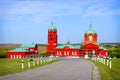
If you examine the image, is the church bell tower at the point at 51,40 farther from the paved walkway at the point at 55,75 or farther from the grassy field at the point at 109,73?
the paved walkway at the point at 55,75

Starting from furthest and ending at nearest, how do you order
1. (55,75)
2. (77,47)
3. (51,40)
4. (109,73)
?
(51,40)
(77,47)
(109,73)
(55,75)

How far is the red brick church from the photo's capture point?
340 ft

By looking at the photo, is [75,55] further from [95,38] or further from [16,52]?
[16,52]

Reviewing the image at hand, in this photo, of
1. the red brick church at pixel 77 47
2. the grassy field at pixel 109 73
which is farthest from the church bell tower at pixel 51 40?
the grassy field at pixel 109 73

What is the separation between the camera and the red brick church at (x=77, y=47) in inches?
4085

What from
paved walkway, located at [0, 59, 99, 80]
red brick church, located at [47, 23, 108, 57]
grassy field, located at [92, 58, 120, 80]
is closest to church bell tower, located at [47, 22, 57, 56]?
red brick church, located at [47, 23, 108, 57]

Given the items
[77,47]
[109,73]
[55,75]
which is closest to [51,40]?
[77,47]

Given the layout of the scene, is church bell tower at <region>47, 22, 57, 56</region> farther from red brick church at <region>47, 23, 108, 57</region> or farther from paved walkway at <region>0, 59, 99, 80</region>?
paved walkway at <region>0, 59, 99, 80</region>

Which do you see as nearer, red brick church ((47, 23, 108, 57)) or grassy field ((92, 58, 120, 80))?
grassy field ((92, 58, 120, 80))

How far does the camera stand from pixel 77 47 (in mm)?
106500

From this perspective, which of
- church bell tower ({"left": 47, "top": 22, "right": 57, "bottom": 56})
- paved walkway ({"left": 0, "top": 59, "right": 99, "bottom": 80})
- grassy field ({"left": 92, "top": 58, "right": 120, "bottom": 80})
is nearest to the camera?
paved walkway ({"left": 0, "top": 59, "right": 99, "bottom": 80})

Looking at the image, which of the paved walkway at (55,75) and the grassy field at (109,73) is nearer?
the paved walkway at (55,75)

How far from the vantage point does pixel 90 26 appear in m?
112

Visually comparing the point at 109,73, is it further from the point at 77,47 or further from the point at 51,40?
the point at 51,40
